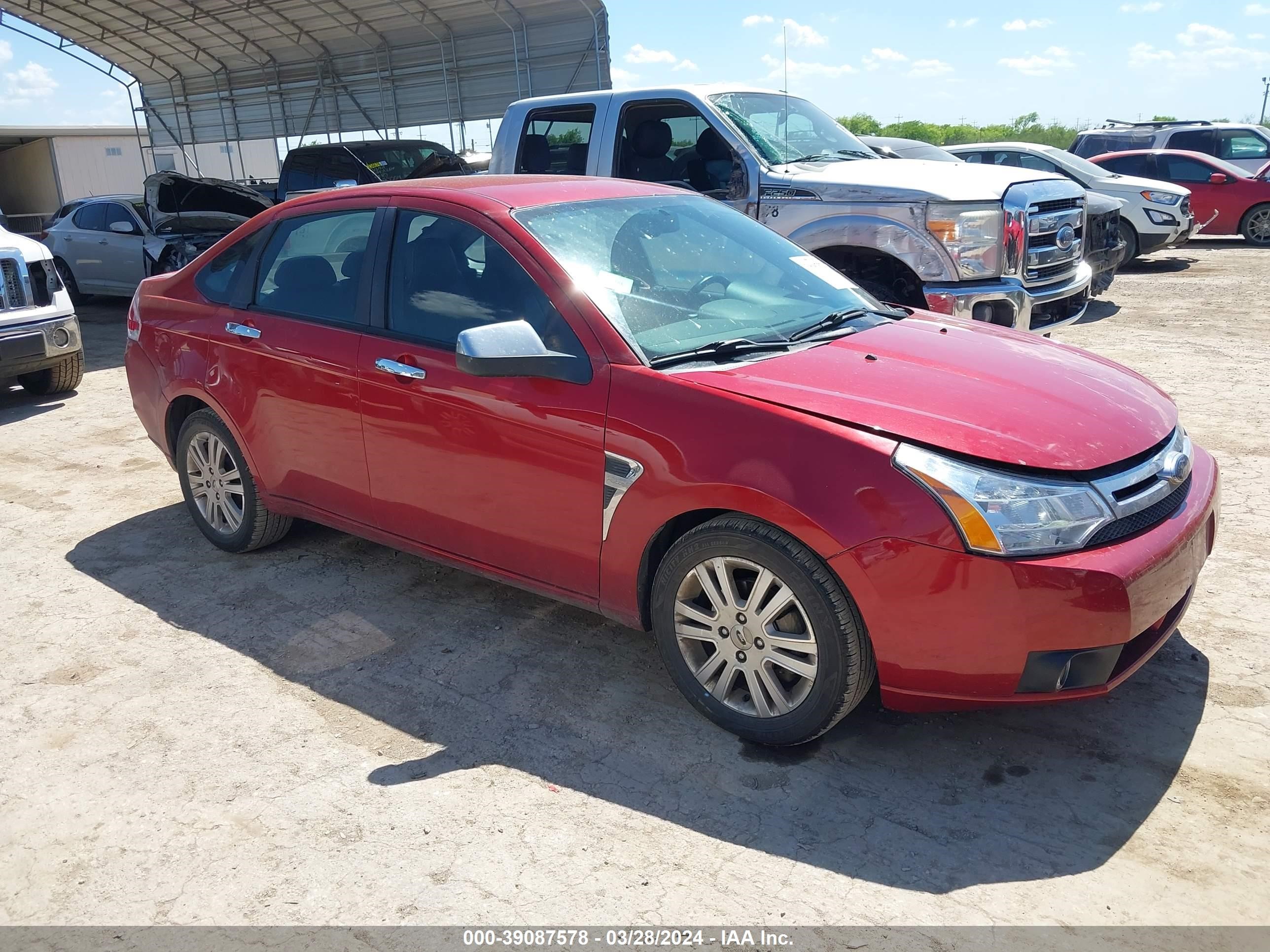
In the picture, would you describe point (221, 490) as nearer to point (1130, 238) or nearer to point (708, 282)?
point (708, 282)

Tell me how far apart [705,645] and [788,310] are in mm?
1373

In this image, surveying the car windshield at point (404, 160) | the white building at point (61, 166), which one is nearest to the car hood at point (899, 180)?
the car windshield at point (404, 160)

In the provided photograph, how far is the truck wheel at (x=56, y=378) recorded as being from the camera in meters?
8.74

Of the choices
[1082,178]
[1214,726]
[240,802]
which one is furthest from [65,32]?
[1214,726]

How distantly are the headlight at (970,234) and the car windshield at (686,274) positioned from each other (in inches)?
90.4

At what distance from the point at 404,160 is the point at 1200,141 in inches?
542

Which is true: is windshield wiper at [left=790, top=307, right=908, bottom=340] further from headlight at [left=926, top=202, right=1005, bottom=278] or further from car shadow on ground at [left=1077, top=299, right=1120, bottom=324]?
car shadow on ground at [left=1077, top=299, right=1120, bottom=324]

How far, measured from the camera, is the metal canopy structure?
17422 mm

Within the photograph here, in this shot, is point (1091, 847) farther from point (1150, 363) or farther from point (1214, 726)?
point (1150, 363)

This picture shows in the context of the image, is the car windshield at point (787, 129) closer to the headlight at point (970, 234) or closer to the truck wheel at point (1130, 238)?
the headlight at point (970, 234)

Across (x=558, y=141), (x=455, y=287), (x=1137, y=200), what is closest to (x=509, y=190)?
(x=455, y=287)

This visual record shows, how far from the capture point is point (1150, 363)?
8250mm

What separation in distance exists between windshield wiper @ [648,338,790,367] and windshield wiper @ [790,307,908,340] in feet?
0.53

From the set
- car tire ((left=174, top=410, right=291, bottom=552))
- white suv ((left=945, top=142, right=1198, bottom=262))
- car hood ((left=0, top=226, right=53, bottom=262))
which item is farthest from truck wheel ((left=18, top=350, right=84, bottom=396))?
white suv ((left=945, top=142, right=1198, bottom=262))
